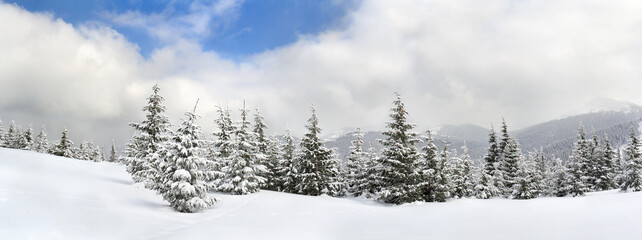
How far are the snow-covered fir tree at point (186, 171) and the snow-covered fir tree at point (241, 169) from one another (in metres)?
11.0

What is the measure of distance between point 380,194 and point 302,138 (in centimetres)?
1315

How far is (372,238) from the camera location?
848 centimetres

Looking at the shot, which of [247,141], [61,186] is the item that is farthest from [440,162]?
[61,186]

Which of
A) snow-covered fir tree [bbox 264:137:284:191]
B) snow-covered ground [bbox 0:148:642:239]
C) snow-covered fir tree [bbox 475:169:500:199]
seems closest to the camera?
snow-covered ground [bbox 0:148:642:239]

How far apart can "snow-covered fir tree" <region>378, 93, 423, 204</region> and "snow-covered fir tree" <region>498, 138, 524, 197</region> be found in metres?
16.8

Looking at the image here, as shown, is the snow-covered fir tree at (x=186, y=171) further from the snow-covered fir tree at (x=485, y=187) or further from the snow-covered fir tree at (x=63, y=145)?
the snow-covered fir tree at (x=63, y=145)

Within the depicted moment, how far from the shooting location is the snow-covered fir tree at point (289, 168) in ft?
132

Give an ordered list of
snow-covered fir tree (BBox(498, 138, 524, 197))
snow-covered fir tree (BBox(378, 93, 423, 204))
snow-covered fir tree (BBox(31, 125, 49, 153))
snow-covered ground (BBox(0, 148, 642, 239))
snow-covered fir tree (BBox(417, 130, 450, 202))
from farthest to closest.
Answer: snow-covered fir tree (BBox(31, 125, 49, 153))
snow-covered fir tree (BBox(498, 138, 524, 197))
snow-covered fir tree (BBox(417, 130, 450, 202))
snow-covered fir tree (BBox(378, 93, 423, 204))
snow-covered ground (BBox(0, 148, 642, 239))

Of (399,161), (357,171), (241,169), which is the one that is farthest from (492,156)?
(241,169)

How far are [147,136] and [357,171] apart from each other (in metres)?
26.6

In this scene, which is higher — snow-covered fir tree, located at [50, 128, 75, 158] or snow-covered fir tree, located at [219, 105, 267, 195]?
snow-covered fir tree, located at [50, 128, 75, 158]

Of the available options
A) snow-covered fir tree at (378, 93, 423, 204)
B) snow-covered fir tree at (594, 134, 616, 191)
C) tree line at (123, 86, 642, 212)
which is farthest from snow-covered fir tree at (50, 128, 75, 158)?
snow-covered fir tree at (594, 134, 616, 191)

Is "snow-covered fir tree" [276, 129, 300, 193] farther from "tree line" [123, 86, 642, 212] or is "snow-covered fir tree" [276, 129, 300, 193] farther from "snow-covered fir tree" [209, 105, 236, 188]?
"snow-covered fir tree" [209, 105, 236, 188]

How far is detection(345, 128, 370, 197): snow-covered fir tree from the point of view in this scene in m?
40.5
